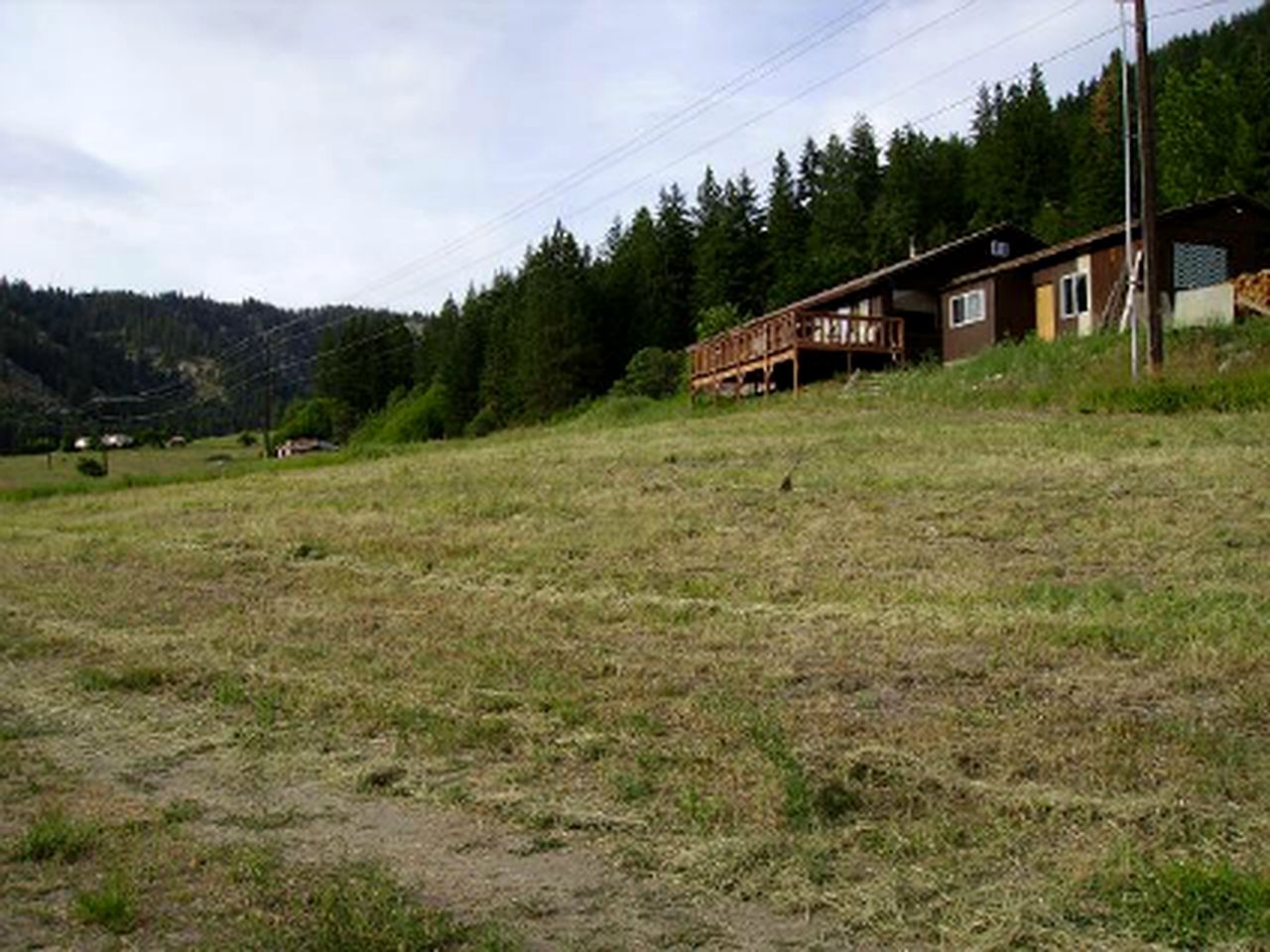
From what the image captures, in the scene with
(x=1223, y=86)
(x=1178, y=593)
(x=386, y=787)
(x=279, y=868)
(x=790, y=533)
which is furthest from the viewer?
(x=1223, y=86)

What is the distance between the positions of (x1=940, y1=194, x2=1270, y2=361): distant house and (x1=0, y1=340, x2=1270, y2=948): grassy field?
19.7 metres

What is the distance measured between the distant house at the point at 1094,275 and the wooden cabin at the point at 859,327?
5.86ft

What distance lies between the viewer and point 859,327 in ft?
134

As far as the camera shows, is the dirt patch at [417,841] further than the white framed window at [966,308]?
No

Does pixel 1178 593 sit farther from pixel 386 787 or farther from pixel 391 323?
pixel 391 323

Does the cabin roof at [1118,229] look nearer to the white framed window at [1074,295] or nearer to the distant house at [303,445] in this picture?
the white framed window at [1074,295]

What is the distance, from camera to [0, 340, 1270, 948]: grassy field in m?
4.91

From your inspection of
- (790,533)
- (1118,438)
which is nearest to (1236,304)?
(1118,438)

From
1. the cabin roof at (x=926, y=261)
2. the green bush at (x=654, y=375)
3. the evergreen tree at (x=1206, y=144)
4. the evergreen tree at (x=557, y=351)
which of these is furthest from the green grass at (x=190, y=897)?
the evergreen tree at (x=557, y=351)

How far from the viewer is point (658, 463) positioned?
23.6m

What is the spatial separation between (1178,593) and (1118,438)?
1024cm

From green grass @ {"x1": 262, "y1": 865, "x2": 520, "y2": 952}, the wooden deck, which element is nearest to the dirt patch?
green grass @ {"x1": 262, "y1": 865, "x2": 520, "y2": 952}

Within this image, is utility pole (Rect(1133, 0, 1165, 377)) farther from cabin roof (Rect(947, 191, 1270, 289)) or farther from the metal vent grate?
the metal vent grate

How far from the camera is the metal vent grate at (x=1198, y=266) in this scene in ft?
120
